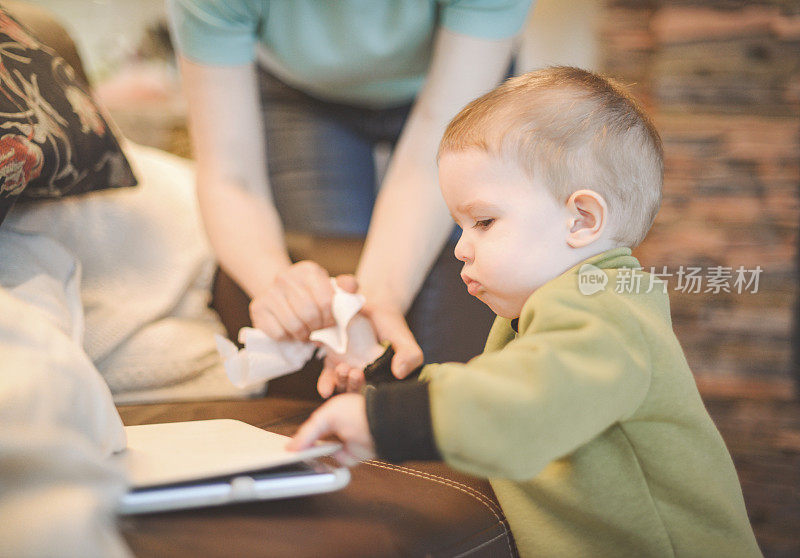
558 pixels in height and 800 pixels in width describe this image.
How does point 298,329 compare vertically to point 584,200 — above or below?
below

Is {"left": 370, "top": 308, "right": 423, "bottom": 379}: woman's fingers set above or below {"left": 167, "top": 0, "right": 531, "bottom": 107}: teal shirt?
below

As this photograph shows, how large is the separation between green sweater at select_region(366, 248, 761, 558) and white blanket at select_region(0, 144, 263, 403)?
511mm

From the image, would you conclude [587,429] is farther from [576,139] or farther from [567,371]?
[576,139]

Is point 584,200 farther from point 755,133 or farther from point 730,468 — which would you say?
point 755,133

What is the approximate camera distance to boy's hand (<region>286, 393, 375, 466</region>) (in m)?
0.54

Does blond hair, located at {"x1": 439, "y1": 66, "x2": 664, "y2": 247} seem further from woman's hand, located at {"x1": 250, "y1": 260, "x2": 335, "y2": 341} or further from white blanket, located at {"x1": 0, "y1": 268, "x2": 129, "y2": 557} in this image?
white blanket, located at {"x1": 0, "y1": 268, "x2": 129, "y2": 557}

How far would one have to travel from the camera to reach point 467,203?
65 centimetres

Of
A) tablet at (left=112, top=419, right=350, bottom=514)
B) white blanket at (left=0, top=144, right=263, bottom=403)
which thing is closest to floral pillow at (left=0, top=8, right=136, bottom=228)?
white blanket at (left=0, top=144, right=263, bottom=403)

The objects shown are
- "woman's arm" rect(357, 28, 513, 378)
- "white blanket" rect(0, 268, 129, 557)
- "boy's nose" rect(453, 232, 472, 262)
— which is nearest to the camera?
"white blanket" rect(0, 268, 129, 557)

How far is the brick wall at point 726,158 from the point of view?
4.44 ft

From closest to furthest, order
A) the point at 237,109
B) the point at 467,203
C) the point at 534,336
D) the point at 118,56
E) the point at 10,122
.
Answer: the point at 534,336, the point at 467,203, the point at 10,122, the point at 237,109, the point at 118,56

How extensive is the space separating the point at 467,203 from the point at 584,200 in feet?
0.36

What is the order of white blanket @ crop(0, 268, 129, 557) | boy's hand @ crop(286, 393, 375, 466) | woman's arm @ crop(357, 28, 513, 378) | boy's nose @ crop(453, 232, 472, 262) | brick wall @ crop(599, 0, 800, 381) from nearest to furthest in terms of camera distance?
white blanket @ crop(0, 268, 129, 557) → boy's hand @ crop(286, 393, 375, 466) → boy's nose @ crop(453, 232, 472, 262) → woman's arm @ crop(357, 28, 513, 378) → brick wall @ crop(599, 0, 800, 381)

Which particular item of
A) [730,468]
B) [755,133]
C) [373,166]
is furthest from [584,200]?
[755,133]
